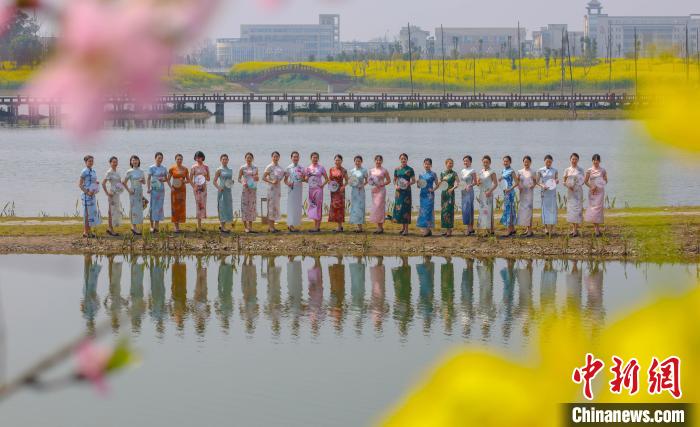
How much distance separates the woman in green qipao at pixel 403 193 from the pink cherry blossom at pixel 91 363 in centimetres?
1840

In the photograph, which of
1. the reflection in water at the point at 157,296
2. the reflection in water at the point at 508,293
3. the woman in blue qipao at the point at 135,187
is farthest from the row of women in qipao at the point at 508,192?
the woman in blue qipao at the point at 135,187

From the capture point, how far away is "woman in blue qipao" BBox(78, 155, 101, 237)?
66.0 feet

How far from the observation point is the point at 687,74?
91 cm

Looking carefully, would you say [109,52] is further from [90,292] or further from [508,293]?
[90,292]

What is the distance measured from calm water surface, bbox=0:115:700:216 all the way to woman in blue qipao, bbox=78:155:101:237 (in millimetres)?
5823

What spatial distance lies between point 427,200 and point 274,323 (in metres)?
4.20

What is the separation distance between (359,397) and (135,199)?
27.3ft

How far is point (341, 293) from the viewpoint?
1881cm

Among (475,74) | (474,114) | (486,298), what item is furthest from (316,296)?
(475,74)

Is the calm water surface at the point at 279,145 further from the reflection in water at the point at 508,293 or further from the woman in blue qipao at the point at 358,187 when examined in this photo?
the woman in blue qipao at the point at 358,187

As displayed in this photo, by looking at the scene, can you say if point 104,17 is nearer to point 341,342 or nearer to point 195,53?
point 195,53

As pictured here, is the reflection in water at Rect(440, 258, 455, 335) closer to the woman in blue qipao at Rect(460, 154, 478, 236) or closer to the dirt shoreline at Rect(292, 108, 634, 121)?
the woman in blue qipao at Rect(460, 154, 478, 236)

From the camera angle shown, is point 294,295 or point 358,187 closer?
point 294,295

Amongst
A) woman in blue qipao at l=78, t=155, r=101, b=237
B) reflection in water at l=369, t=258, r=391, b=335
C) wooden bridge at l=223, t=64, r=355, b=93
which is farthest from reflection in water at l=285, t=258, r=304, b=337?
wooden bridge at l=223, t=64, r=355, b=93
